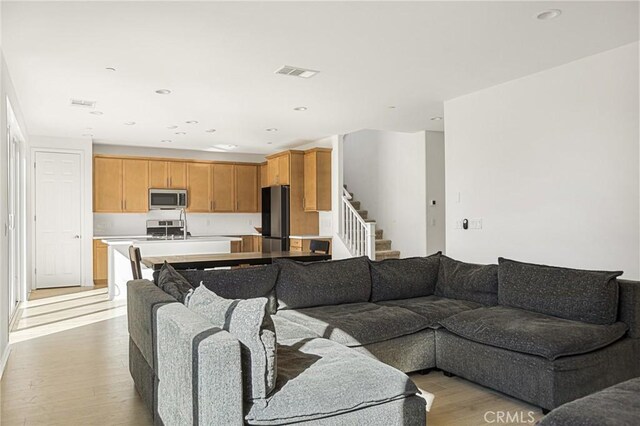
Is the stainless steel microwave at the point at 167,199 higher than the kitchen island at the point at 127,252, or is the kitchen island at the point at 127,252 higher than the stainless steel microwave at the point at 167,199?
the stainless steel microwave at the point at 167,199

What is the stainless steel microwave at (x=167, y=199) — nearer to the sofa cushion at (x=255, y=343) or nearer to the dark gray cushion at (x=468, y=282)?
the dark gray cushion at (x=468, y=282)

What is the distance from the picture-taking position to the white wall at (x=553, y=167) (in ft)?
12.9

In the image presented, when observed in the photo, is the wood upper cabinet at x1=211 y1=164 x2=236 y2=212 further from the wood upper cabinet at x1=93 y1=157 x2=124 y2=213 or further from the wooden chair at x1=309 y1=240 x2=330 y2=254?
→ the wooden chair at x1=309 y1=240 x2=330 y2=254

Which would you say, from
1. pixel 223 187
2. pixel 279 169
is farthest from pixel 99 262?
pixel 279 169

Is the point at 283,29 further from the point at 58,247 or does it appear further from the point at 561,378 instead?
the point at 58,247

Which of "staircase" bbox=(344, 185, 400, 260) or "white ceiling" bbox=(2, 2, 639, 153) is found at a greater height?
"white ceiling" bbox=(2, 2, 639, 153)

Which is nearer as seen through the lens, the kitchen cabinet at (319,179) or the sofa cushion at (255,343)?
the sofa cushion at (255,343)

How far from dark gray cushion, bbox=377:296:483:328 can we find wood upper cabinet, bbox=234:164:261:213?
624cm

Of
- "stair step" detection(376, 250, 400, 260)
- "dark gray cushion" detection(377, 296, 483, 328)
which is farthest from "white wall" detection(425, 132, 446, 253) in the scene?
"dark gray cushion" detection(377, 296, 483, 328)

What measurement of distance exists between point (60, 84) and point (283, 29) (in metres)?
2.71

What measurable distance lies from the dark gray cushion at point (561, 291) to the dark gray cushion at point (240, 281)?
1809 millimetres

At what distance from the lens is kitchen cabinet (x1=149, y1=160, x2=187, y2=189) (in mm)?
9094

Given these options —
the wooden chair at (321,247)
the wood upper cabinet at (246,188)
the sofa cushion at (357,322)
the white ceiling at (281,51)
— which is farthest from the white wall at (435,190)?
the sofa cushion at (357,322)

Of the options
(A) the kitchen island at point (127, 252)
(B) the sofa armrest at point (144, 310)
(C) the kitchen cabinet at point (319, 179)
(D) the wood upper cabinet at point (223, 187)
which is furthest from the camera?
(D) the wood upper cabinet at point (223, 187)
